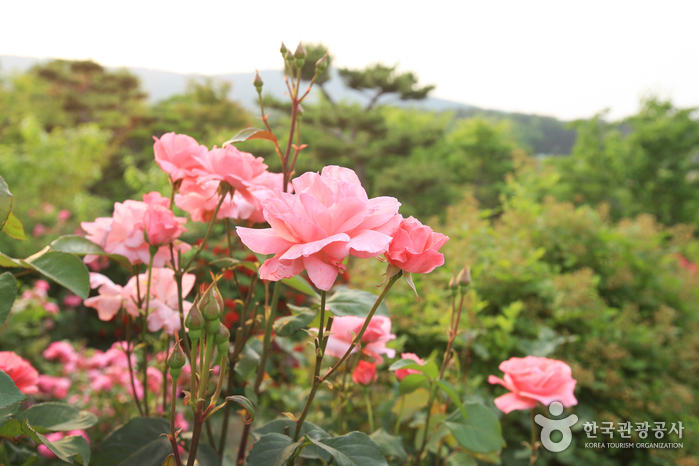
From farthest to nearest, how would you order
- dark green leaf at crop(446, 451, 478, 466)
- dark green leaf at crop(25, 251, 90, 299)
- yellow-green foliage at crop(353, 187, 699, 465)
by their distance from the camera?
yellow-green foliage at crop(353, 187, 699, 465) → dark green leaf at crop(446, 451, 478, 466) → dark green leaf at crop(25, 251, 90, 299)

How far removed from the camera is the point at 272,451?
1.18ft

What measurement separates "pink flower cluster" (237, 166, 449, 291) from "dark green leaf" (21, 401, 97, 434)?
0.34 m

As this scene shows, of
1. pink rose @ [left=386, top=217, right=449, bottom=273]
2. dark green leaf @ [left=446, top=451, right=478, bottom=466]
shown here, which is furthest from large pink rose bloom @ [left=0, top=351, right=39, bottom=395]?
dark green leaf @ [left=446, top=451, right=478, bottom=466]

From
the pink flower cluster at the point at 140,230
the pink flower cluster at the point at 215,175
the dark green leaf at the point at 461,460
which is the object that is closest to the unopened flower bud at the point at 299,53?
the pink flower cluster at the point at 215,175

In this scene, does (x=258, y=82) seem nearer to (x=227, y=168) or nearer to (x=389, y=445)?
(x=227, y=168)

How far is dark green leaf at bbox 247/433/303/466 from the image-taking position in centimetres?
35

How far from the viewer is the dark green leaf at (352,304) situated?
47cm

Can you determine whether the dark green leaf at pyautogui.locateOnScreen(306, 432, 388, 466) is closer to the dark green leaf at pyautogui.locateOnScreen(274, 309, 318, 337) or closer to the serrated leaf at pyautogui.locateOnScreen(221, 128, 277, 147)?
the dark green leaf at pyautogui.locateOnScreen(274, 309, 318, 337)

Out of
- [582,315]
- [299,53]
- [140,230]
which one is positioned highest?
[299,53]

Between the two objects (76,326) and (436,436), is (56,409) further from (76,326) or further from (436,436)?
(76,326)

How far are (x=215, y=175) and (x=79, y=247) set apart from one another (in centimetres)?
19

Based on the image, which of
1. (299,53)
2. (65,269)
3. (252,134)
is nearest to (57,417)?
(65,269)

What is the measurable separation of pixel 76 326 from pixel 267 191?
11.5 ft

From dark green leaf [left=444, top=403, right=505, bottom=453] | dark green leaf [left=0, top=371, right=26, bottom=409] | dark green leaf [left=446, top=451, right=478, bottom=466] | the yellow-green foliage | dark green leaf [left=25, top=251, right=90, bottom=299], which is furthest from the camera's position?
the yellow-green foliage
